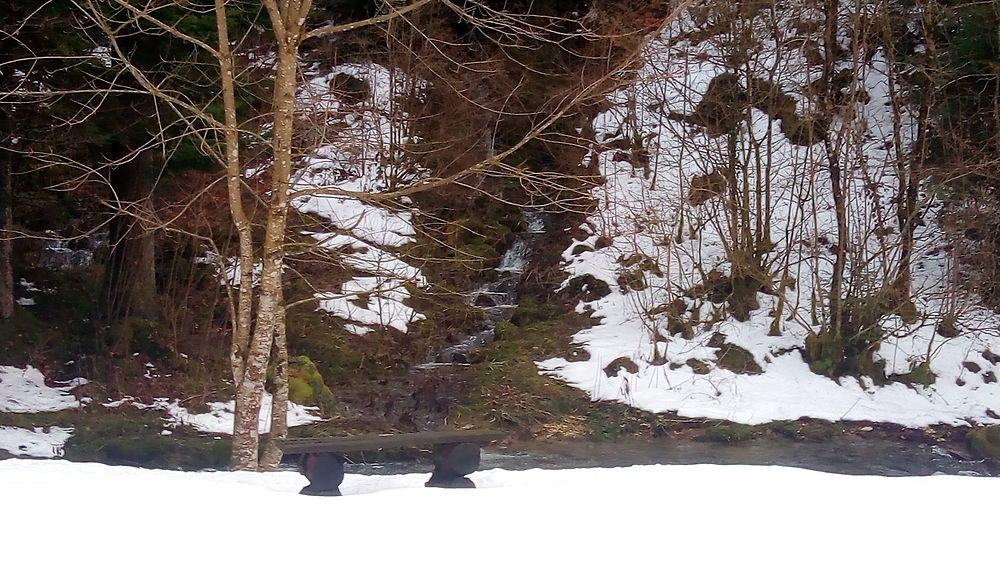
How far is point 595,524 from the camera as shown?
351 cm

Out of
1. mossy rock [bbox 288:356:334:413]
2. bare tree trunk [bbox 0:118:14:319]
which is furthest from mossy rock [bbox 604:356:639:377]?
bare tree trunk [bbox 0:118:14:319]

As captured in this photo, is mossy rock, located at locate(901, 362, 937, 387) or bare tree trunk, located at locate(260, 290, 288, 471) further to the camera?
mossy rock, located at locate(901, 362, 937, 387)

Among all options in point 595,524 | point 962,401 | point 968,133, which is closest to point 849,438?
point 962,401

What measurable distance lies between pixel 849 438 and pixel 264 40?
9.90 m

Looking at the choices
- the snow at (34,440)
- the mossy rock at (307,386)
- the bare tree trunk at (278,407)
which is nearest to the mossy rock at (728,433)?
the mossy rock at (307,386)

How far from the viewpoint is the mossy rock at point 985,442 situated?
10727mm

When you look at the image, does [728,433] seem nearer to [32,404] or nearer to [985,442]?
[985,442]

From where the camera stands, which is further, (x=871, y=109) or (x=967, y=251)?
(x=871, y=109)

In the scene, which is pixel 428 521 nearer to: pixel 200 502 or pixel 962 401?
pixel 200 502

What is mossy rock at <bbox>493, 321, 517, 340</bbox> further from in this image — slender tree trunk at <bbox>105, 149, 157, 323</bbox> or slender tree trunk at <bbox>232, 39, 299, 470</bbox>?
slender tree trunk at <bbox>232, 39, 299, 470</bbox>

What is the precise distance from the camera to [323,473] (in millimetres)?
5082

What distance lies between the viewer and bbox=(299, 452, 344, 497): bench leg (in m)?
5.03

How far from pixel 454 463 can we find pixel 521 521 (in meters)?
1.97

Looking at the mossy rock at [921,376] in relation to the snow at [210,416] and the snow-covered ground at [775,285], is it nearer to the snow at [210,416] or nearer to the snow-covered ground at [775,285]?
the snow-covered ground at [775,285]
